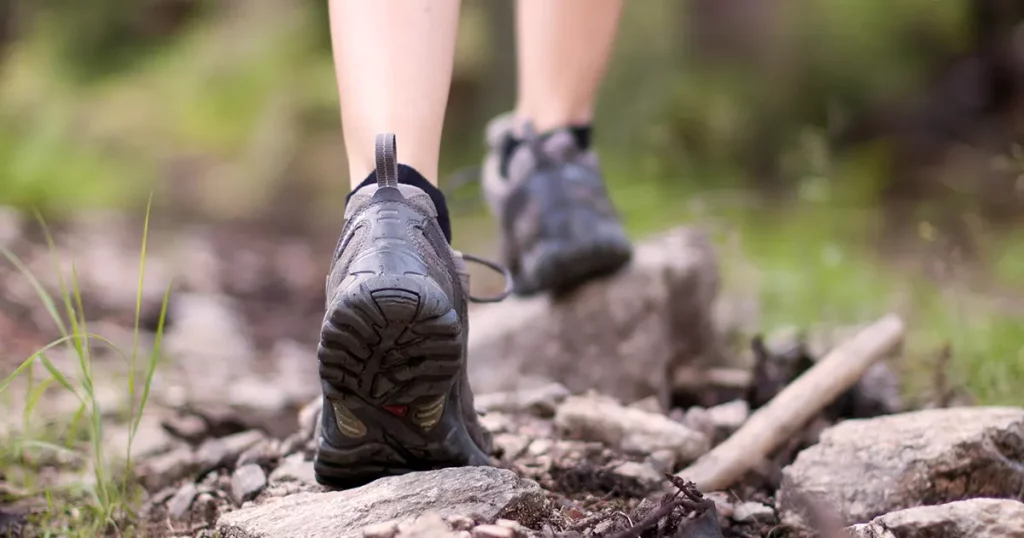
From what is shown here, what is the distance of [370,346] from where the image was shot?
1238mm

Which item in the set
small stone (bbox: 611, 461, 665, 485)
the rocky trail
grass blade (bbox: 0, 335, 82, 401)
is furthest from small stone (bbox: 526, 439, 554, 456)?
grass blade (bbox: 0, 335, 82, 401)

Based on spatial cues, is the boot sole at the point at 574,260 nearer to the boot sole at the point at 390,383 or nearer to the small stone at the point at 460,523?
Answer: the boot sole at the point at 390,383

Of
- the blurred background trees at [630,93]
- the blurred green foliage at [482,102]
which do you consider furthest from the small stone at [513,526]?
the blurred background trees at [630,93]

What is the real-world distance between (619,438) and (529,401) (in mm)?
258

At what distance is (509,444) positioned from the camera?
5.52 feet

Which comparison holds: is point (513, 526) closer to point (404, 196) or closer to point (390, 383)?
point (390, 383)

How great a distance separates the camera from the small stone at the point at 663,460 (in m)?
1.60

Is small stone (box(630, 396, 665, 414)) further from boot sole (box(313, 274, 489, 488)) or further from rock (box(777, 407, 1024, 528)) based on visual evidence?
boot sole (box(313, 274, 489, 488))

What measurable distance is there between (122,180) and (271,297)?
99.2 inches

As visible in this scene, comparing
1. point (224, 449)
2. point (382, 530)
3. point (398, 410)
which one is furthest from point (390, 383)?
point (224, 449)

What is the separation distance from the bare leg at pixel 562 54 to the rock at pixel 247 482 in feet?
3.35

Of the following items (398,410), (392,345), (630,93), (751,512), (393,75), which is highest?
(630,93)

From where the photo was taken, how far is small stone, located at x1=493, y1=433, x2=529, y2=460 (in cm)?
165

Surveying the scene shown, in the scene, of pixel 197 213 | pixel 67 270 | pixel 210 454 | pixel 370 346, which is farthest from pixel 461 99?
pixel 370 346
